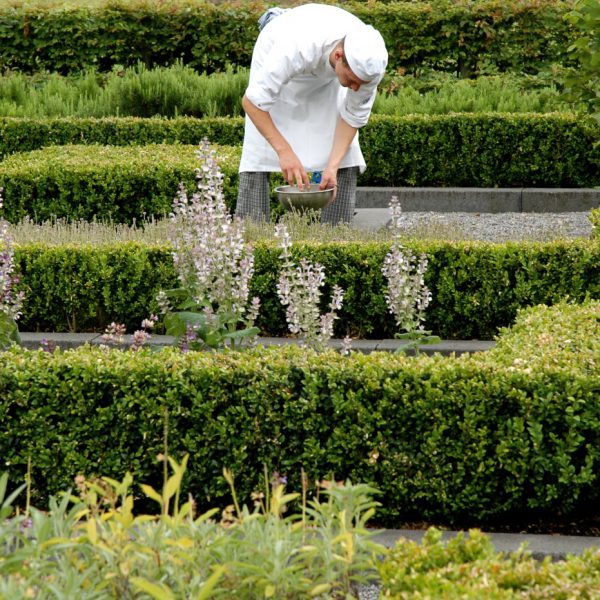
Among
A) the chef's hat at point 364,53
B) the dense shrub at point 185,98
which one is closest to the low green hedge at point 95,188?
the chef's hat at point 364,53

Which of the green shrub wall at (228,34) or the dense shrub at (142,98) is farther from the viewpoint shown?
the green shrub wall at (228,34)

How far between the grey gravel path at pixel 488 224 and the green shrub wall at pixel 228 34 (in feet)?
14.4

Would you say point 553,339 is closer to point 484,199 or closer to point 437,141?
point 484,199

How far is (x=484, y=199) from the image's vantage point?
11.0m

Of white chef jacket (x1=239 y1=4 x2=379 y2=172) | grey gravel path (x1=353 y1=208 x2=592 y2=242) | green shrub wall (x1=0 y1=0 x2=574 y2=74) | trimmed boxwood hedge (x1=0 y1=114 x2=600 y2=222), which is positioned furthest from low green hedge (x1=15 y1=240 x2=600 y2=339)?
green shrub wall (x1=0 y1=0 x2=574 y2=74)

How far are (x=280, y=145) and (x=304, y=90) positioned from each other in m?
0.70

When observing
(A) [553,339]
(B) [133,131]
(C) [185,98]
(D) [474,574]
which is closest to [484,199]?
(B) [133,131]

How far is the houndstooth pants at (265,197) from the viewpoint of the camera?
7430 mm

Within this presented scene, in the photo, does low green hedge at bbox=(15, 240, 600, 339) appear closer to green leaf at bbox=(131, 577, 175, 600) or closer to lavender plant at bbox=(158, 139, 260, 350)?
lavender plant at bbox=(158, 139, 260, 350)

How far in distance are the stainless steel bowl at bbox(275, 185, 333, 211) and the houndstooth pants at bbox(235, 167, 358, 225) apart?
1.16 feet

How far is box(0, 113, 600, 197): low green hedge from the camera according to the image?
36.6 feet

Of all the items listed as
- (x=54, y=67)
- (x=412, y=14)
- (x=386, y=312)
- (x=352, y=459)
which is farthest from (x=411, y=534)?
(x=54, y=67)

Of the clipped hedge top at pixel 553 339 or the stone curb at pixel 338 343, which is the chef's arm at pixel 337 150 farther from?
the clipped hedge top at pixel 553 339

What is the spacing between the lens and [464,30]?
574 inches
